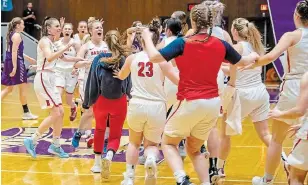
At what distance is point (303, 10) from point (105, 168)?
112 inches

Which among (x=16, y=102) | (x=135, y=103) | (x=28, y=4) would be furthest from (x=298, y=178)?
(x=28, y=4)

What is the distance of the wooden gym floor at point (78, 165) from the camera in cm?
702

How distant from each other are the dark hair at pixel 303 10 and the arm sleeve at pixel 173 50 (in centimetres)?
129

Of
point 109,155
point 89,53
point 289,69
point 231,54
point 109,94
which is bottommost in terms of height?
point 109,155

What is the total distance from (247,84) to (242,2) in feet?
50.4

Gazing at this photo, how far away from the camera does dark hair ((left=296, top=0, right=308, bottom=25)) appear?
18.2 feet

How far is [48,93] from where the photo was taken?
327 inches

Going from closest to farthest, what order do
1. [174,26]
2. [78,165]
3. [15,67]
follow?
[174,26] → [78,165] → [15,67]

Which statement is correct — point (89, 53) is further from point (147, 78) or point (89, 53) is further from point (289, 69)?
point (289, 69)

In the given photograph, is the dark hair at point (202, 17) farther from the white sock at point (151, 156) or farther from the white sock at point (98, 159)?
the white sock at point (98, 159)

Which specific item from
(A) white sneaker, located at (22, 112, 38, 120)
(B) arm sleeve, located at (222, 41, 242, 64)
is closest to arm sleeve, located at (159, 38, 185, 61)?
(B) arm sleeve, located at (222, 41, 242, 64)

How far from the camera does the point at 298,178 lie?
4.76 meters

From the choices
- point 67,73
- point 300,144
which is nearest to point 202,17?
point 300,144

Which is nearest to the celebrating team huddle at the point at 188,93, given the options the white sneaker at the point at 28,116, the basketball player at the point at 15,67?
the basketball player at the point at 15,67
